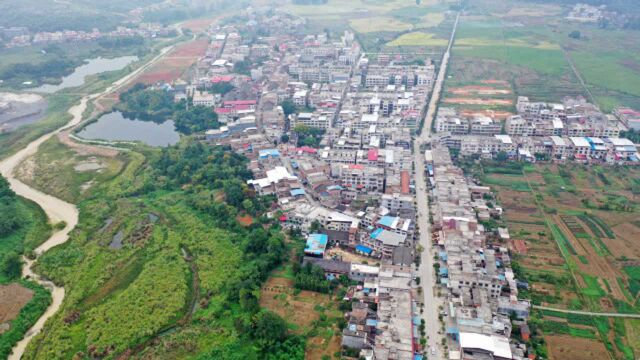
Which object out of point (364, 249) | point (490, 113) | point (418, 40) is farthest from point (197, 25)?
point (364, 249)

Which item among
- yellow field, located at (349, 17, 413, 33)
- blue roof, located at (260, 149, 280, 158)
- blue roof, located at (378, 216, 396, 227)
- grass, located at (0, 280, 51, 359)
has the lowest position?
grass, located at (0, 280, 51, 359)

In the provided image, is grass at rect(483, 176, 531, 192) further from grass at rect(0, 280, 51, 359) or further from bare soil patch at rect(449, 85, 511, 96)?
grass at rect(0, 280, 51, 359)

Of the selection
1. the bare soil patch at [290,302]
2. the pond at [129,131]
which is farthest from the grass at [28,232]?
the bare soil patch at [290,302]

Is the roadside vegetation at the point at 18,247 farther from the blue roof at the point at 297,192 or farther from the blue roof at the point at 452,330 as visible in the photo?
the blue roof at the point at 452,330

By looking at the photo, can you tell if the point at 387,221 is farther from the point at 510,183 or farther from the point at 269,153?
the point at 269,153

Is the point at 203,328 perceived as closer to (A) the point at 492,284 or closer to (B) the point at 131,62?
(A) the point at 492,284

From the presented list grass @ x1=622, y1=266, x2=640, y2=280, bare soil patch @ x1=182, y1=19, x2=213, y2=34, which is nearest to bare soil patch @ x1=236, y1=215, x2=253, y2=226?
grass @ x1=622, y1=266, x2=640, y2=280
